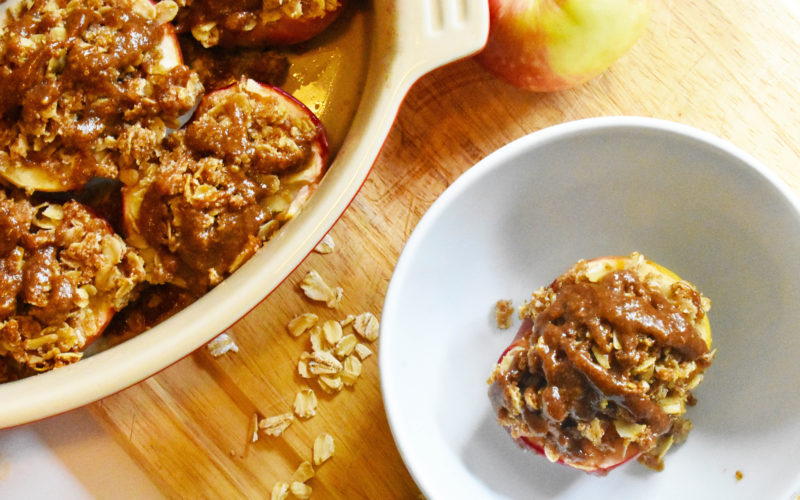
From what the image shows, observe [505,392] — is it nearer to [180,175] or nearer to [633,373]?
[633,373]

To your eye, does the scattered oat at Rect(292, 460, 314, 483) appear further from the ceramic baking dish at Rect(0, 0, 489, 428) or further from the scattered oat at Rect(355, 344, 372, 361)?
the ceramic baking dish at Rect(0, 0, 489, 428)

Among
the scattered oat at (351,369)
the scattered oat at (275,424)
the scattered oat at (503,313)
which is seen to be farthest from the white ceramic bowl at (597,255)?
the scattered oat at (275,424)

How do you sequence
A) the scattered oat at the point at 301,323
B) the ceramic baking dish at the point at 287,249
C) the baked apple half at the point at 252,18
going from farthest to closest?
the scattered oat at the point at 301,323 → the baked apple half at the point at 252,18 → the ceramic baking dish at the point at 287,249

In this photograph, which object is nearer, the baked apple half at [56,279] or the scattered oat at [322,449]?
the baked apple half at [56,279]

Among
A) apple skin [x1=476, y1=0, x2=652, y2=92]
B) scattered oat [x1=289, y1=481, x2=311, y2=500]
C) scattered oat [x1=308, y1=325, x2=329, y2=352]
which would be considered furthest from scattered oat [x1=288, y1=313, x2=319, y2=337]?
apple skin [x1=476, y1=0, x2=652, y2=92]

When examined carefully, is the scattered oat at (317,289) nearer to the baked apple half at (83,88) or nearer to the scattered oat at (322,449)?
the scattered oat at (322,449)

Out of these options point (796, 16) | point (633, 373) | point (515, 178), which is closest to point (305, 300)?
point (515, 178)

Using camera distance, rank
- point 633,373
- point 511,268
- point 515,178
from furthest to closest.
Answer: point 511,268 → point 515,178 → point 633,373

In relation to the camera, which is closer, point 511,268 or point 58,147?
point 58,147
